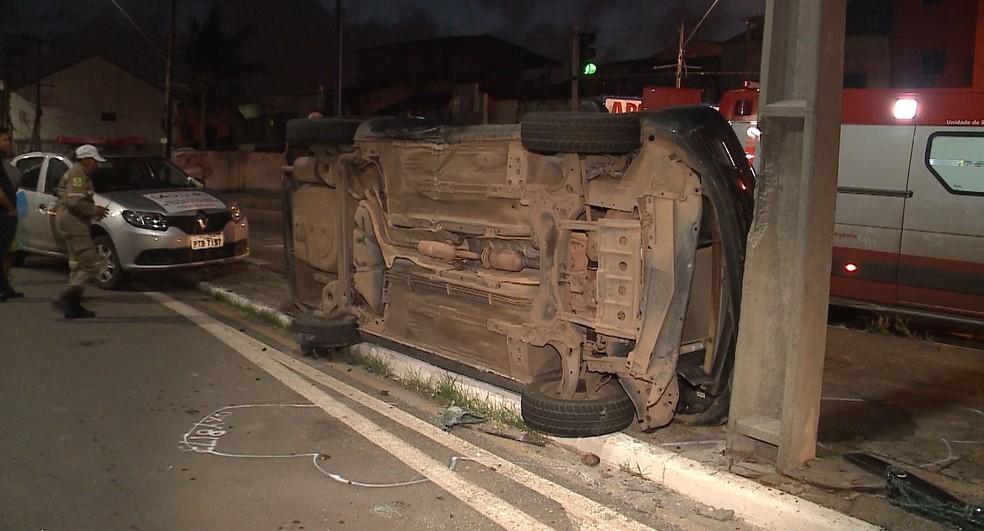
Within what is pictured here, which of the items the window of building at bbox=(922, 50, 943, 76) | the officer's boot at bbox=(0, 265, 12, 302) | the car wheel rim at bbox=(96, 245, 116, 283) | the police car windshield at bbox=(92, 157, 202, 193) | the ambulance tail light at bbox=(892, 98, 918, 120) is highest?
the window of building at bbox=(922, 50, 943, 76)

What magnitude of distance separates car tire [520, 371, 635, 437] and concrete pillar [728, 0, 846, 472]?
68 cm

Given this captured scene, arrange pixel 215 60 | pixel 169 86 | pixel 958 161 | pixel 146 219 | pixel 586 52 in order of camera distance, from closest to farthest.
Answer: pixel 958 161
pixel 146 219
pixel 586 52
pixel 169 86
pixel 215 60

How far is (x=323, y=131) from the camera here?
6.98 metres

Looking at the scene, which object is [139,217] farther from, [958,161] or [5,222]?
[958,161]

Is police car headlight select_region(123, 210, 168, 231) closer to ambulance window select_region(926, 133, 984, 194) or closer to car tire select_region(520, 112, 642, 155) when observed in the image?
car tire select_region(520, 112, 642, 155)

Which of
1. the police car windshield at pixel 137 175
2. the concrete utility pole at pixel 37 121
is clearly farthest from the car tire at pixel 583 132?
the concrete utility pole at pixel 37 121

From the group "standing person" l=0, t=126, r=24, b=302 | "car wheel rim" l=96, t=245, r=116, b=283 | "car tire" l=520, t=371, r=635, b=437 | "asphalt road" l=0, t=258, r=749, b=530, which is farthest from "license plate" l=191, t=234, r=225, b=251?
"car tire" l=520, t=371, r=635, b=437

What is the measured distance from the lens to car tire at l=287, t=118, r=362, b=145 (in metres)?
6.86

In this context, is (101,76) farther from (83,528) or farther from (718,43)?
(83,528)

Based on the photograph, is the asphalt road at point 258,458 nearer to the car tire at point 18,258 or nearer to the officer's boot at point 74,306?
the officer's boot at point 74,306

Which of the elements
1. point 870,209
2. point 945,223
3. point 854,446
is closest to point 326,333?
point 854,446

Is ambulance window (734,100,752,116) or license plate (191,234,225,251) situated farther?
ambulance window (734,100,752,116)

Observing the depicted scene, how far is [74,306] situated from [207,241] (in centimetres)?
197

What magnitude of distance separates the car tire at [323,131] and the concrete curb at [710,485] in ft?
8.37
